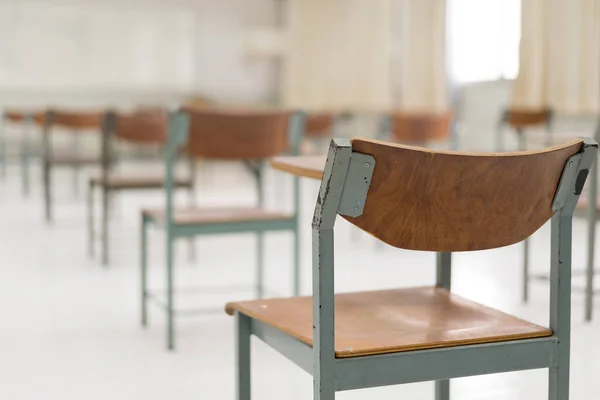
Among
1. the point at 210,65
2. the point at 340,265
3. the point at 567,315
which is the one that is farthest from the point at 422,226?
the point at 210,65

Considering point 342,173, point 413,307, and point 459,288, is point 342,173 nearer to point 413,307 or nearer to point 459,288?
point 413,307

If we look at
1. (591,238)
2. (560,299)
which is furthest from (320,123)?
(560,299)

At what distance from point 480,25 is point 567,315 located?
681cm

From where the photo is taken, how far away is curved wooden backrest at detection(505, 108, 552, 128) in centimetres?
530

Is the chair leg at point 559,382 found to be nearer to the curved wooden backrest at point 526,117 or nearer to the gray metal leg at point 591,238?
the gray metal leg at point 591,238

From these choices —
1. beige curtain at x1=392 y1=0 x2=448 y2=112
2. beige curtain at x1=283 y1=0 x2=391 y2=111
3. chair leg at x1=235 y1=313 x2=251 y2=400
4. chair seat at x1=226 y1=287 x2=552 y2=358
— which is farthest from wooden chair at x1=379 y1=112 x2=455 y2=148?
beige curtain at x1=283 y1=0 x2=391 y2=111

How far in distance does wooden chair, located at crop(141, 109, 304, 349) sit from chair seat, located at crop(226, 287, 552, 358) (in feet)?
3.81

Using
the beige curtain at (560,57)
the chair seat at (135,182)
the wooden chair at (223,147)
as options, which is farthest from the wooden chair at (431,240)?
the beige curtain at (560,57)

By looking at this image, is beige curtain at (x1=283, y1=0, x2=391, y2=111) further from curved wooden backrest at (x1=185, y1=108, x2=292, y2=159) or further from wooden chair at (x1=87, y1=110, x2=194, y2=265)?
curved wooden backrest at (x1=185, y1=108, x2=292, y2=159)

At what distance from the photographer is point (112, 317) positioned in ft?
9.88

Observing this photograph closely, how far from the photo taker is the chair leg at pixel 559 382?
129 centimetres

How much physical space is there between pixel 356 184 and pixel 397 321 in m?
0.35

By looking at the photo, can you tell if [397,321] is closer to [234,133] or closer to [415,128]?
[234,133]

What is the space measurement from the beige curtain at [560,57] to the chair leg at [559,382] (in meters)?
4.92
